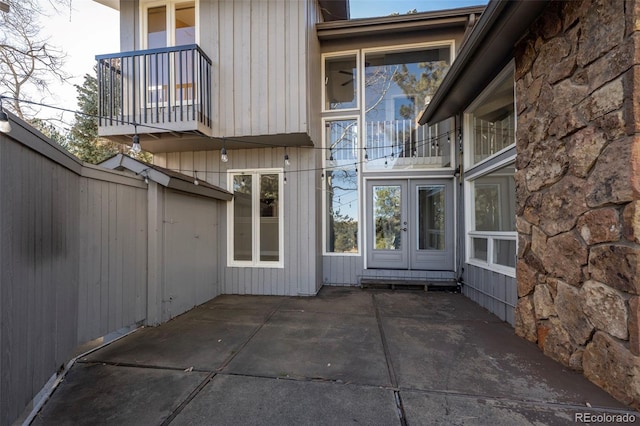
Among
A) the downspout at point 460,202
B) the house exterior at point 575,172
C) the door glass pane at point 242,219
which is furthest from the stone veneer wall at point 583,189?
the door glass pane at point 242,219

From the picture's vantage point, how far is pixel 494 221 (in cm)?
402

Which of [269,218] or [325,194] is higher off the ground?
[325,194]

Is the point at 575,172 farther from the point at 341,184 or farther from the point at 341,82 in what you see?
the point at 341,82

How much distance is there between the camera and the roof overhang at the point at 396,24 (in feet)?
16.0

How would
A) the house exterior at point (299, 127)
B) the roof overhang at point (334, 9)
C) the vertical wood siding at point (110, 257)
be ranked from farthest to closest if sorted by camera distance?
the roof overhang at point (334, 9) → the house exterior at point (299, 127) → the vertical wood siding at point (110, 257)

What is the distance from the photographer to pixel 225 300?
458 centimetres

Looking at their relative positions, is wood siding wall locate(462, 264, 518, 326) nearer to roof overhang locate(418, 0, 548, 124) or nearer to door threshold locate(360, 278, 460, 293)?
door threshold locate(360, 278, 460, 293)

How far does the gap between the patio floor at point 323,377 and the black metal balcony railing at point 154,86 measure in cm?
315

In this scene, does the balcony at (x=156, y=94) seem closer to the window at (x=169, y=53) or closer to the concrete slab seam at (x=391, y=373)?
the window at (x=169, y=53)

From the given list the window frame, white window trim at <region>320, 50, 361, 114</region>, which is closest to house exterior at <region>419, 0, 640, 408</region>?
the window frame

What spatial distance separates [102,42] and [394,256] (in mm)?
9063

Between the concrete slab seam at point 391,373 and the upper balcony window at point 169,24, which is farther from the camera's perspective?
the upper balcony window at point 169,24

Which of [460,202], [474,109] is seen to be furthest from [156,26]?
[460,202]

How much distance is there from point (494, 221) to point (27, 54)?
10.4 m
